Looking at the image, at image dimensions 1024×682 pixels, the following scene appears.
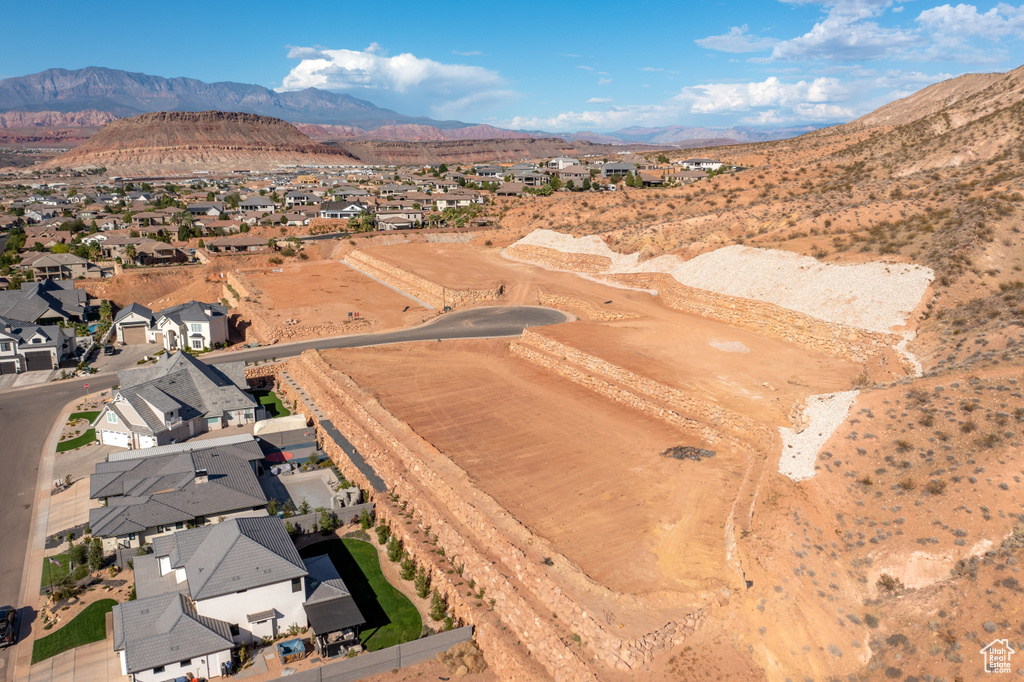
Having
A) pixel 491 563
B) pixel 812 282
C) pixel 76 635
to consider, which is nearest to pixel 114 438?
pixel 76 635

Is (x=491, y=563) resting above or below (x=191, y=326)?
below

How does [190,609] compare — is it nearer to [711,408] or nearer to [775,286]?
[711,408]

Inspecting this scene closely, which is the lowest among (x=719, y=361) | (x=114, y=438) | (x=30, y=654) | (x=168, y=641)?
(x=30, y=654)

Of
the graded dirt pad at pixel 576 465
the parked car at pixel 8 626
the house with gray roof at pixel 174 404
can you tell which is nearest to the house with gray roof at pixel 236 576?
the parked car at pixel 8 626

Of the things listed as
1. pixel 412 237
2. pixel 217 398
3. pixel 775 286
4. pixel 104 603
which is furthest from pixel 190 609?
pixel 412 237

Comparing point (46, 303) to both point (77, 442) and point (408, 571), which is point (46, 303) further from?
point (408, 571)

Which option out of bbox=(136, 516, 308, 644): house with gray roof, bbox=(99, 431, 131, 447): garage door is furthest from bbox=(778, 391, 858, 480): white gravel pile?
bbox=(99, 431, 131, 447): garage door
